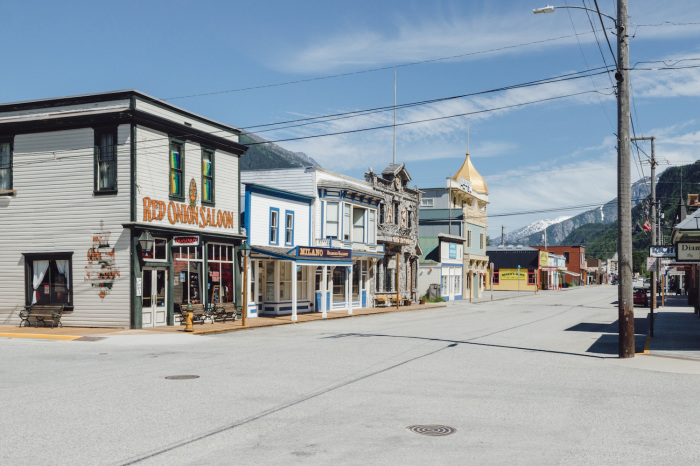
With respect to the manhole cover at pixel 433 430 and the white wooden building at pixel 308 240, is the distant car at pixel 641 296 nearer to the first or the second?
the white wooden building at pixel 308 240

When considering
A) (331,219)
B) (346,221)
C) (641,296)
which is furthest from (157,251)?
(641,296)

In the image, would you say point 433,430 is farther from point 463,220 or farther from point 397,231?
point 463,220

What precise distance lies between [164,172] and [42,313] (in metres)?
6.82

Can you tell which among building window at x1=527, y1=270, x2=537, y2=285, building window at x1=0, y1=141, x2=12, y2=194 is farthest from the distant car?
building window at x1=527, y1=270, x2=537, y2=285

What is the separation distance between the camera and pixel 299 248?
31.0 metres

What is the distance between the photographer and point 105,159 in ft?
80.8

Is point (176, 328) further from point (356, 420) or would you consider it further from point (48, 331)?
point (356, 420)

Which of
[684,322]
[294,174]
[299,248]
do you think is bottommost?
[684,322]

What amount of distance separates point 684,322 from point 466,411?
88.7 ft

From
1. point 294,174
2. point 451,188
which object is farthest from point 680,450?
point 451,188

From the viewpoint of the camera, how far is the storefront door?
80.5 ft

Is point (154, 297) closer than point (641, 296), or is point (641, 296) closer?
point (154, 297)

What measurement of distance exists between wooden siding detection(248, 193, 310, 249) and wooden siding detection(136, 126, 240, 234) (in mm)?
1904

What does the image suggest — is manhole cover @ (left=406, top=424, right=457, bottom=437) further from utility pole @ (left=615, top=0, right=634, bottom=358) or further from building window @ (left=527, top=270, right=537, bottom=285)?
building window @ (left=527, top=270, right=537, bottom=285)
